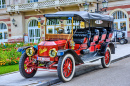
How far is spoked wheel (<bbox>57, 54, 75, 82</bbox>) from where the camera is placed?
277 inches

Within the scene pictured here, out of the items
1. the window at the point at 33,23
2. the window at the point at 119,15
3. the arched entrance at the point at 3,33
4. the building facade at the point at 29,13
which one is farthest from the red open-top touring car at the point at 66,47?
the arched entrance at the point at 3,33

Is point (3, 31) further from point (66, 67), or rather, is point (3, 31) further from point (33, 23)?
point (66, 67)

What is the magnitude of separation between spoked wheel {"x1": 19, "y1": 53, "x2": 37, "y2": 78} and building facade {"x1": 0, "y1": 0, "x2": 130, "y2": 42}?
732 inches

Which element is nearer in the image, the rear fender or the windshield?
the rear fender

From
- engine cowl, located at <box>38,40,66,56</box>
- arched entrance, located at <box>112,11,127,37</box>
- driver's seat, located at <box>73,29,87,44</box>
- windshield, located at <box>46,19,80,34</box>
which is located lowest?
engine cowl, located at <box>38,40,66,56</box>

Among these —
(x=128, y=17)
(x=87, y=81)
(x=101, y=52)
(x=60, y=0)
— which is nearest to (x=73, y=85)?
(x=87, y=81)

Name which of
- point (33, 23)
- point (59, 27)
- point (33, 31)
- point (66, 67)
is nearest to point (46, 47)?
point (66, 67)

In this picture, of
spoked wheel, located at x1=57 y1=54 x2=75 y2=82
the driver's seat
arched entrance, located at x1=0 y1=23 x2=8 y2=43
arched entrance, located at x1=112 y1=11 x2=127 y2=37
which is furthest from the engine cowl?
arched entrance, located at x1=0 y1=23 x2=8 y2=43

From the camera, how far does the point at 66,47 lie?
8086 millimetres

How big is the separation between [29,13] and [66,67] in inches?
1010

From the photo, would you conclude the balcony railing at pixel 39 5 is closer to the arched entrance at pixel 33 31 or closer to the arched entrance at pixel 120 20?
the arched entrance at pixel 33 31

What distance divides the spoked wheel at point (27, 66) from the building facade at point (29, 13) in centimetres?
1860

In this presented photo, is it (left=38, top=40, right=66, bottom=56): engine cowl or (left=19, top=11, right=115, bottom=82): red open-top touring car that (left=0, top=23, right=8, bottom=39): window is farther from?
(left=38, top=40, right=66, bottom=56): engine cowl

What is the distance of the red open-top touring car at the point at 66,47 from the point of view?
7449mm
